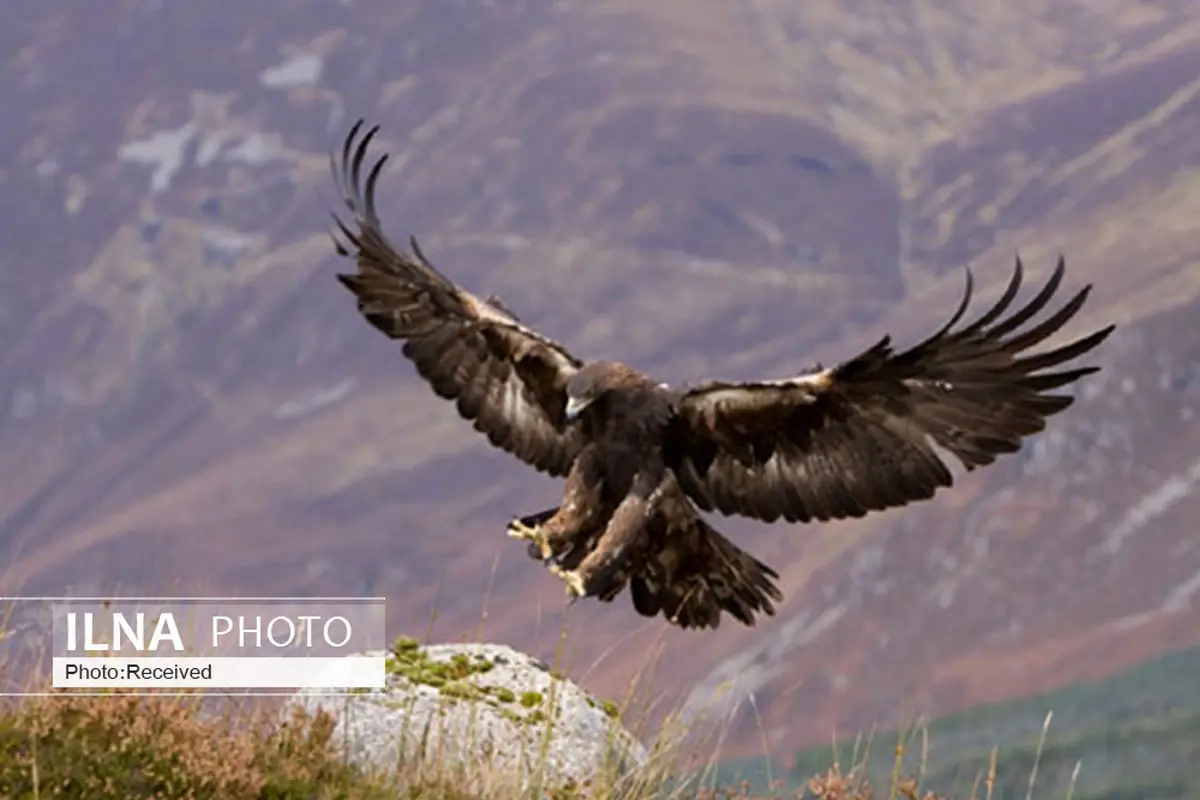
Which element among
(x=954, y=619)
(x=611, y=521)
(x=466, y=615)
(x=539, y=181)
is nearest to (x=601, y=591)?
(x=611, y=521)

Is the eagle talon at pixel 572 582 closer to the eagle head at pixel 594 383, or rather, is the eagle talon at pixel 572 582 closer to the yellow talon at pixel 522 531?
the yellow talon at pixel 522 531

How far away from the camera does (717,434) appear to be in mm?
9344

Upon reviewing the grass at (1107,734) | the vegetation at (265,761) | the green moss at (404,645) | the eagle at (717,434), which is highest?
the grass at (1107,734)

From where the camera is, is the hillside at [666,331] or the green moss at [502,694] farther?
the hillside at [666,331]

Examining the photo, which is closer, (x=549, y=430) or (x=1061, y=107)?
(x=549, y=430)

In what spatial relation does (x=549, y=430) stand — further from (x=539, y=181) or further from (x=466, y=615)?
(x=539, y=181)

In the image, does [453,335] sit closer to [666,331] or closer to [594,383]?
[594,383]

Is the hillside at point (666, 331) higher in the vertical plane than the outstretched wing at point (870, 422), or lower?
higher

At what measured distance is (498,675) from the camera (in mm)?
9125

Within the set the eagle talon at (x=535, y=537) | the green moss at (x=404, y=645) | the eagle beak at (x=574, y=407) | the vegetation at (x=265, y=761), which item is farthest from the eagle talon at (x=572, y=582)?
the green moss at (x=404, y=645)

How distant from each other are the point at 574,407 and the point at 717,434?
2.66 ft

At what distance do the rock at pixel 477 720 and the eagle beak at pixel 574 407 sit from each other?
1.21m

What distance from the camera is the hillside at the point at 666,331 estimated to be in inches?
5408

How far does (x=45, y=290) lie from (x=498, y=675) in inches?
7323
